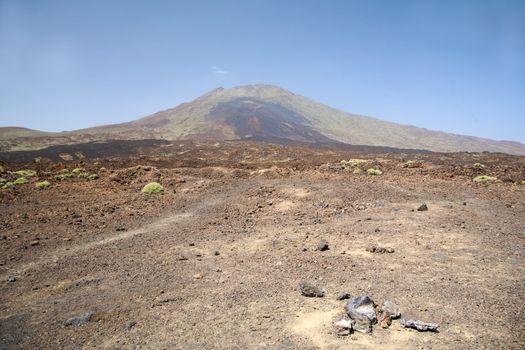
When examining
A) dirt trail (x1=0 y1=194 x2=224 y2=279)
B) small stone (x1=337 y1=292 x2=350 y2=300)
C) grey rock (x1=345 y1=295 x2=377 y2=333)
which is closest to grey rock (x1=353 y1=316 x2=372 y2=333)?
grey rock (x1=345 y1=295 x2=377 y2=333)

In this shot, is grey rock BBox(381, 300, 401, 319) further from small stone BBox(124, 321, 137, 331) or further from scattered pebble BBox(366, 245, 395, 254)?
small stone BBox(124, 321, 137, 331)

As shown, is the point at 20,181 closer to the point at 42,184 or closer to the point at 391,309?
the point at 42,184

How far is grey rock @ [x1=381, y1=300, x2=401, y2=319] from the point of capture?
523 cm

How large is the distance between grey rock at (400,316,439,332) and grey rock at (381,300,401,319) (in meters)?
0.15

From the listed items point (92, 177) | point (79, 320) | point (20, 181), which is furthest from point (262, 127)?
point (79, 320)

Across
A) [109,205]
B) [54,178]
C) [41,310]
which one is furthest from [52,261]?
[54,178]

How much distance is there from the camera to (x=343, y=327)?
5.00 metres

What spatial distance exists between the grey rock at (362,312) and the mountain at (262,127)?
2428 inches

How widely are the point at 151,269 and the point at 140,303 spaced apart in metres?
1.62

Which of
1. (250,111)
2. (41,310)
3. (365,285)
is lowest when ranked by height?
(41,310)

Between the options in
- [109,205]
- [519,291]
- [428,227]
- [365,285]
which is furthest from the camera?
[109,205]

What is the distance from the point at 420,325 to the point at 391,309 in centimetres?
50

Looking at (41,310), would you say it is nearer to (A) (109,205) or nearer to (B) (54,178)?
(A) (109,205)

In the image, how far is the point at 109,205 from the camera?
14055mm
